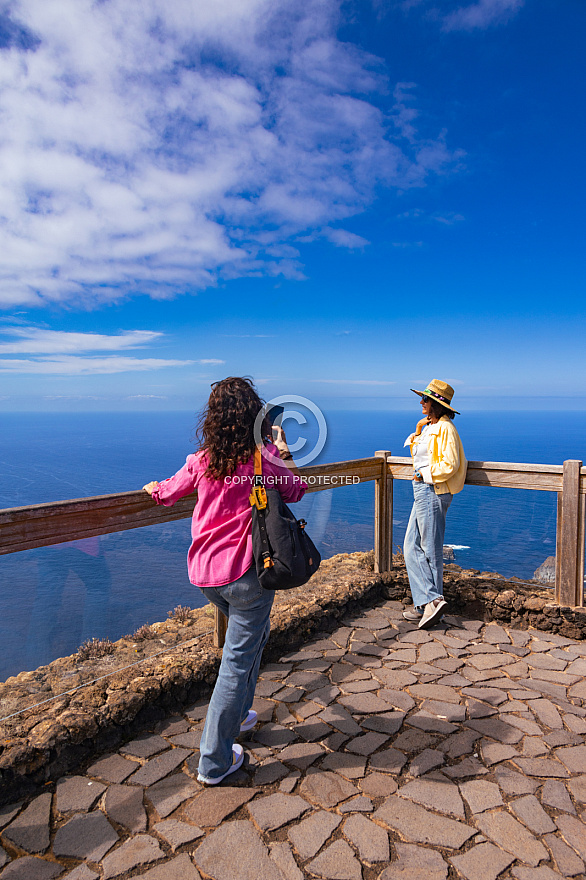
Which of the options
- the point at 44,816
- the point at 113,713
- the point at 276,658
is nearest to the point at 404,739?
the point at 276,658

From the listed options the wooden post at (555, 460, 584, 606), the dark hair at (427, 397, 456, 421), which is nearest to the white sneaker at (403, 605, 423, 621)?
the wooden post at (555, 460, 584, 606)

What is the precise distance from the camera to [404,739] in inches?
113

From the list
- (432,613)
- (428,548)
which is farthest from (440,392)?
(432,613)

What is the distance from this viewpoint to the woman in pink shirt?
93.2 inches

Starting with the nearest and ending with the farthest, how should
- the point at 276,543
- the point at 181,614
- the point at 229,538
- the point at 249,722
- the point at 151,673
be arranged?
1. the point at 276,543
2. the point at 229,538
3. the point at 249,722
4. the point at 151,673
5. the point at 181,614

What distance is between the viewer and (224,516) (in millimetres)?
2434

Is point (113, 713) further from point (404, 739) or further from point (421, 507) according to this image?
point (421, 507)

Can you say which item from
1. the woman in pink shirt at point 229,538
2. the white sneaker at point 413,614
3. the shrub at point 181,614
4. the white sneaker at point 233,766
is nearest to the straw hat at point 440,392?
the white sneaker at point 413,614

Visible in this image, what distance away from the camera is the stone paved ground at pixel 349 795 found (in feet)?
6.59

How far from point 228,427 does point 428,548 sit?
2.99m

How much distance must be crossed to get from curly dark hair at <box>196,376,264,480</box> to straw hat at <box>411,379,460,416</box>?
8.52ft

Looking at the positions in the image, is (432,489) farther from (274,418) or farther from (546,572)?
(274,418)

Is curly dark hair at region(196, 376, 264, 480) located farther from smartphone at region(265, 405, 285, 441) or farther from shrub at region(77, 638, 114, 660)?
shrub at region(77, 638, 114, 660)

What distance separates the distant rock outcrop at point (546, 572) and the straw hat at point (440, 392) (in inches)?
63.2
